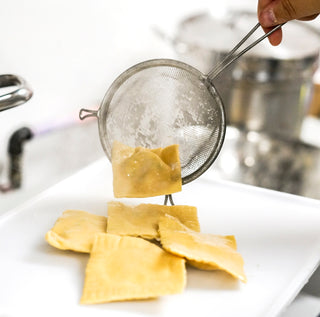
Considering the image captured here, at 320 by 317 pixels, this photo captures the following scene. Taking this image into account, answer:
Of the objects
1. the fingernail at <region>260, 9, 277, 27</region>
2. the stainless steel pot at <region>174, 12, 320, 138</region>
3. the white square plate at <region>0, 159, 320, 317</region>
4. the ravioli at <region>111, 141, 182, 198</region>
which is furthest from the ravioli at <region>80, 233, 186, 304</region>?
the stainless steel pot at <region>174, 12, 320, 138</region>

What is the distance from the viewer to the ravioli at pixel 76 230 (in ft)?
2.65

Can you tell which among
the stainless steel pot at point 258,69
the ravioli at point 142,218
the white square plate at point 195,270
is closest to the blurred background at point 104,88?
the stainless steel pot at point 258,69

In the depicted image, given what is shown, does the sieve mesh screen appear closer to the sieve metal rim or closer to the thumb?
the sieve metal rim

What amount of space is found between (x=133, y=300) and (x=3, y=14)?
829mm

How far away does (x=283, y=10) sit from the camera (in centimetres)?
92

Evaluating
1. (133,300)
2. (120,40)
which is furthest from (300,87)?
(133,300)

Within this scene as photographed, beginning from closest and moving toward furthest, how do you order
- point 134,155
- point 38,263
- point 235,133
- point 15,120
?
point 38,263 < point 134,155 < point 15,120 < point 235,133

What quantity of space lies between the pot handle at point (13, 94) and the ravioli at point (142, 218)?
25cm

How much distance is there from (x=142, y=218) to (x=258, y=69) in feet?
2.31

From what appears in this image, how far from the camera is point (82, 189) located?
106 cm

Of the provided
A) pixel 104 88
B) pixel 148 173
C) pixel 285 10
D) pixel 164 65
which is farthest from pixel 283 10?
pixel 104 88

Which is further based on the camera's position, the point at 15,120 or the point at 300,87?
the point at 300,87

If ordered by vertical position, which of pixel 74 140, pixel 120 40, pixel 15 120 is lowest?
pixel 74 140

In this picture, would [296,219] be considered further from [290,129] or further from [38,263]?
[290,129]
